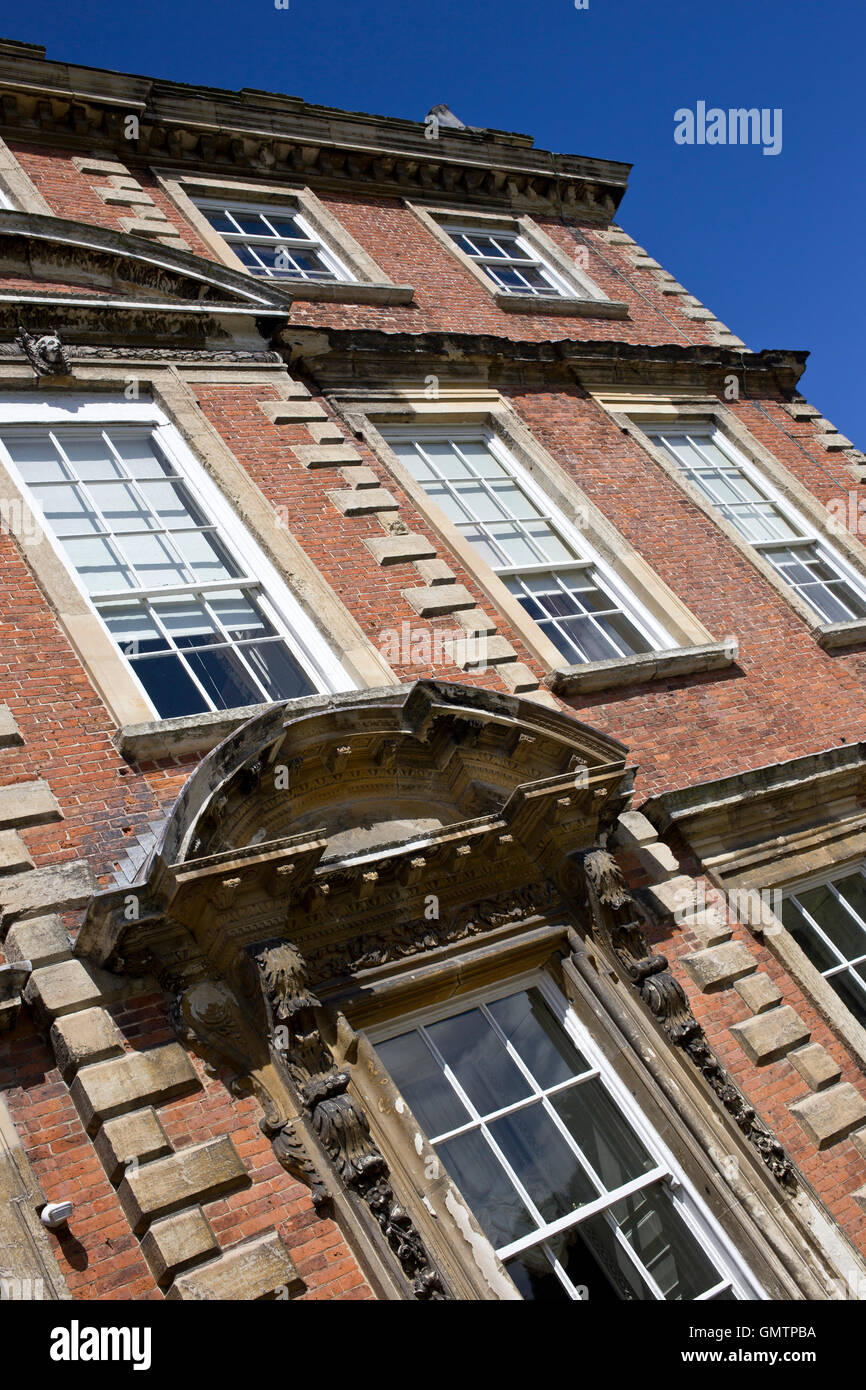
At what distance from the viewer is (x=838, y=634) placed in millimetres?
11305

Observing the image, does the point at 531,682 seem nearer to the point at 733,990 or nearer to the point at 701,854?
the point at 701,854

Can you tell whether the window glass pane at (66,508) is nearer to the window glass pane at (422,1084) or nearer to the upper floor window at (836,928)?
the window glass pane at (422,1084)

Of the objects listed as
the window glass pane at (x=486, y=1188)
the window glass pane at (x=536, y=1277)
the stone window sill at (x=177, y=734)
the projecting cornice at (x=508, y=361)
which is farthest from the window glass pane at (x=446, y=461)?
the window glass pane at (x=536, y=1277)

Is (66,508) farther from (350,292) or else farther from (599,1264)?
(599,1264)

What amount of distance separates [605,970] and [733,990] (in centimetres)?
111

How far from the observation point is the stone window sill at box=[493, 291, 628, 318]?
13.6 meters

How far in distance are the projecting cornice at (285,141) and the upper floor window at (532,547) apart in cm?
459

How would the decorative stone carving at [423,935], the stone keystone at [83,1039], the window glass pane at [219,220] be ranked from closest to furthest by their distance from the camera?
the stone keystone at [83,1039]
the decorative stone carving at [423,935]
the window glass pane at [219,220]

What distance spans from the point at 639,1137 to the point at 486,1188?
111cm

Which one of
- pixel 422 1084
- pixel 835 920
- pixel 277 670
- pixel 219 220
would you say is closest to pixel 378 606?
pixel 277 670

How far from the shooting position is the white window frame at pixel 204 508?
8461mm

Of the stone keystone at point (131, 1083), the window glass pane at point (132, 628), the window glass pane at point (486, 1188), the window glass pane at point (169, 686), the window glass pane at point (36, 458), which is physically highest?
the window glass pane at point (36, 458)

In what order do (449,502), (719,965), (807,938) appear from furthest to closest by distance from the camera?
(449,502), (807,938), (719,965)

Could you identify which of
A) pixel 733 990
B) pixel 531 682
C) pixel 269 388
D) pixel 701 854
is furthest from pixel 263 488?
pixel 733 990
